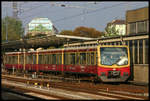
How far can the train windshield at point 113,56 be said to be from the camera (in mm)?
21484

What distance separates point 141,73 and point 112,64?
320cm

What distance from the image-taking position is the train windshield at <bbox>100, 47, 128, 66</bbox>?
846 inches

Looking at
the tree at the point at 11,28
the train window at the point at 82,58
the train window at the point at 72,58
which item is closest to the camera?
the train window at the point at 82,58

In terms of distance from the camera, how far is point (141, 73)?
76.8 feet

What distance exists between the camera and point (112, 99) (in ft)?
44.3

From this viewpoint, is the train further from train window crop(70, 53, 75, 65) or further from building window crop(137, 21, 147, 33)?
building window crop(137, 21, 147, 33)

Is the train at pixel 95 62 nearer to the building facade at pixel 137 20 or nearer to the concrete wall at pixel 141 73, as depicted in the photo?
the concrete wall at pixel 141 73

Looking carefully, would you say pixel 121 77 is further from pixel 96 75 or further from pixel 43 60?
pixel 43 60

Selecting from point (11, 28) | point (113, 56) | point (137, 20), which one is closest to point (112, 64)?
point (113, 56)

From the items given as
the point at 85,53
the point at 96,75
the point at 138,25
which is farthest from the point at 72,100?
the point at 138,25

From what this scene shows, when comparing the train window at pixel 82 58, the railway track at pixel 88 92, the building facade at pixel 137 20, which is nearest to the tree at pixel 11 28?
the building facade at pixel 137 20

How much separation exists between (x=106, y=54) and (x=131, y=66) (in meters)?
3.76

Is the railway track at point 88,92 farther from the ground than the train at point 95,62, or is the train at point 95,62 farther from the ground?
the train at point 95,62

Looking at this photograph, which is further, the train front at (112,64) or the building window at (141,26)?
the building window at (141,26)
